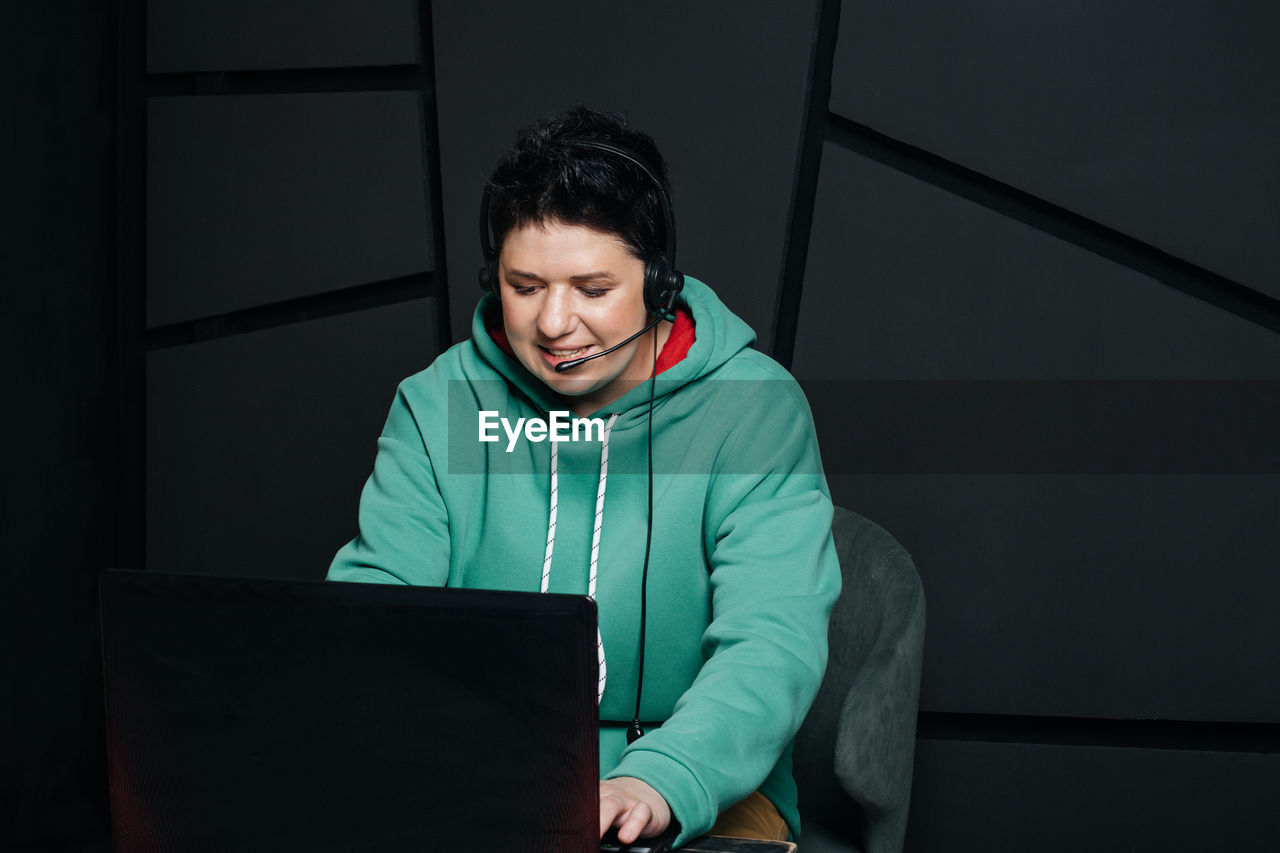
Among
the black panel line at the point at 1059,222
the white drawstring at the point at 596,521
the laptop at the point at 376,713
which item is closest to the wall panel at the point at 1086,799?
the black panel line at the point at 1059,222

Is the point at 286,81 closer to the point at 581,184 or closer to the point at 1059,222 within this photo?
the point at 581,184

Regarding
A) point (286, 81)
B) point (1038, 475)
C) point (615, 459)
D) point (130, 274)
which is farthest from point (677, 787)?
point (130, 274)

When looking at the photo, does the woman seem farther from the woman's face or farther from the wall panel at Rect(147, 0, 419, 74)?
the wall panel at Rect(147, 0, 419, 74)

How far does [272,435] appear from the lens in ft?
7.33

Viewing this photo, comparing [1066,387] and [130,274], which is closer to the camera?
[1066,387]

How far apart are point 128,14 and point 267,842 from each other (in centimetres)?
208

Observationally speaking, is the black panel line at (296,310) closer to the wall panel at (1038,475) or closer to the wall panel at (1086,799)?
the wall panel at (1038,475)

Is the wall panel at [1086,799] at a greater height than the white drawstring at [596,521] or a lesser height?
lesser

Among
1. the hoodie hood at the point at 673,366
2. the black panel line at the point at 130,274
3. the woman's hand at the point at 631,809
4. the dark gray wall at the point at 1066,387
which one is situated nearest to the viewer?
the woman's hand at the point at 631,809

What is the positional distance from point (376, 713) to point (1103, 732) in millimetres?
1616

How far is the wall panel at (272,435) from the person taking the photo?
2172mm

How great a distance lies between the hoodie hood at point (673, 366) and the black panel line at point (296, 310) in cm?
78

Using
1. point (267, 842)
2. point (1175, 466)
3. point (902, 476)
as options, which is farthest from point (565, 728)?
point (1175, 466)

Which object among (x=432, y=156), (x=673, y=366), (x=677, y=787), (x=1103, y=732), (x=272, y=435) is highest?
(x=432, y=156)
